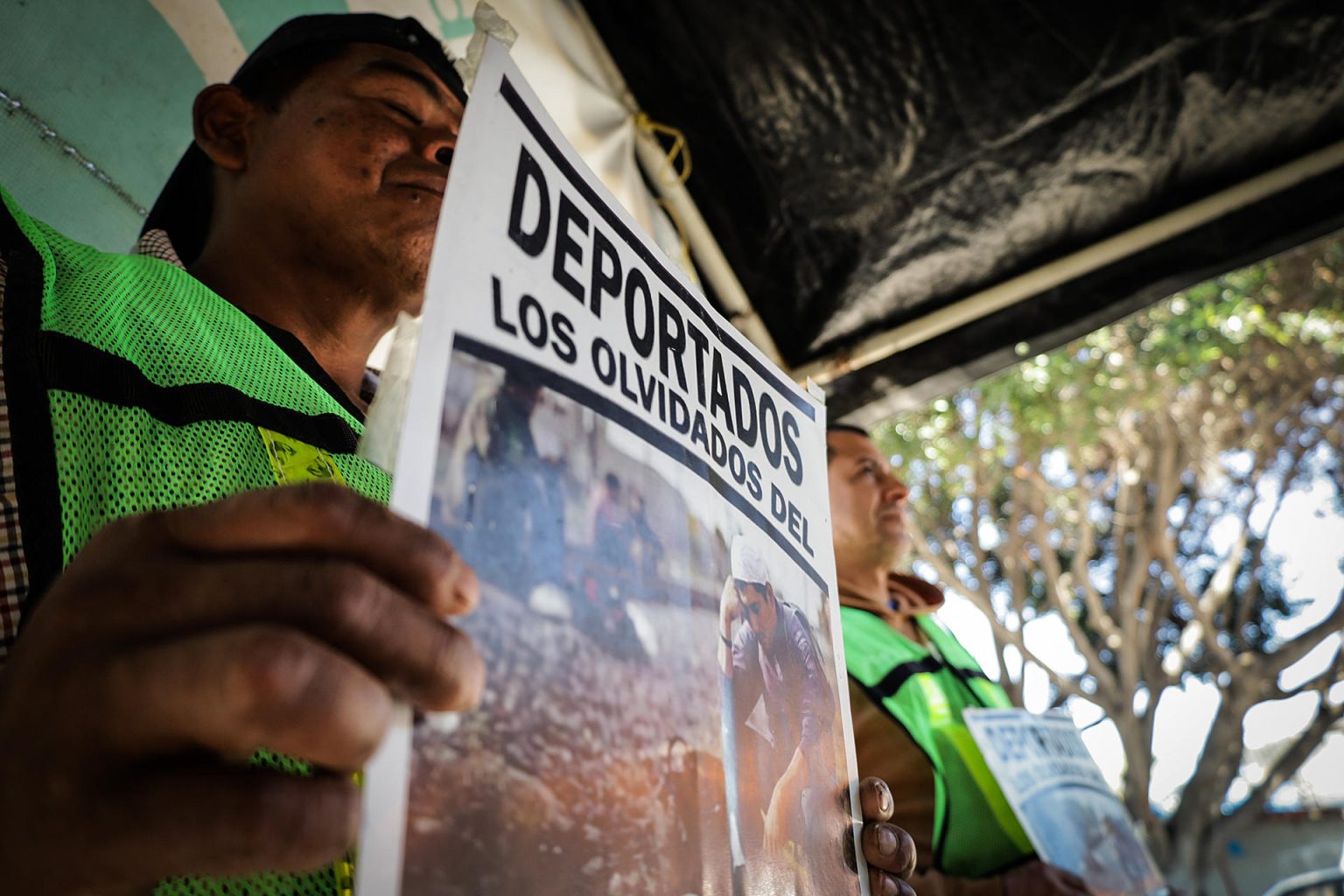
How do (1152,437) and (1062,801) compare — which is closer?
(1062,801)

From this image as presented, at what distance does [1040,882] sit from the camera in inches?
51.3

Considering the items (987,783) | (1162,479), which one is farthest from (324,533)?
(1162,479)

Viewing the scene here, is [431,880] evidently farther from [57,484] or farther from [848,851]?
[848,851]

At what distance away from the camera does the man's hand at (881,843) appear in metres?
0.74

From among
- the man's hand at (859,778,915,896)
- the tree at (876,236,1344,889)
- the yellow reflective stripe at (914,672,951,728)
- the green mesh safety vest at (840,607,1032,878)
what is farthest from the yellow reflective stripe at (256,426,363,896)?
the tree at (876,236,1344,889)

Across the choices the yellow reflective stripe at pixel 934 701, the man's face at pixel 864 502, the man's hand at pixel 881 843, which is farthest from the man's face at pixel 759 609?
the man's face at pixel 864 502

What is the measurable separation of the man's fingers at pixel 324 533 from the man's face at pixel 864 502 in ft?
6.03

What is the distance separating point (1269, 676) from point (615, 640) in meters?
6.66

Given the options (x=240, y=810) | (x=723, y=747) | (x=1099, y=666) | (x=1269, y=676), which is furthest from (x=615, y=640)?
(x=1269, y=676)

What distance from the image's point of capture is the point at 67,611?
0.93 ft

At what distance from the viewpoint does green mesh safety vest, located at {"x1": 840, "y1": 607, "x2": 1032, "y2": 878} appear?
56.5 inches

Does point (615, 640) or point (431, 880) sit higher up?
point (615, 640)

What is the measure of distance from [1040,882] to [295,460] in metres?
1.27

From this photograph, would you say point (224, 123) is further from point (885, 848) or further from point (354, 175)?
point (885, 848)
